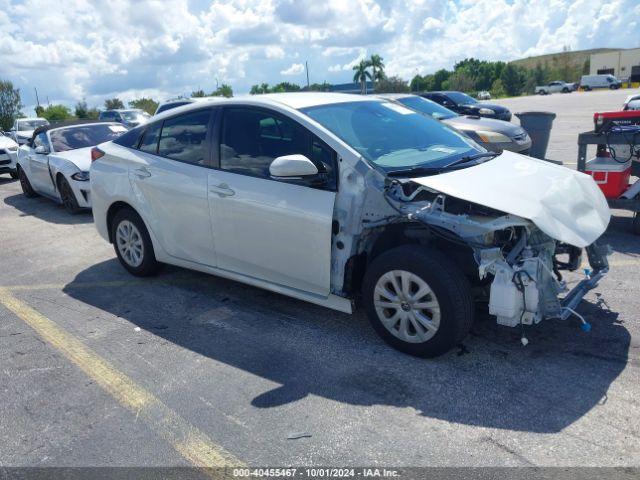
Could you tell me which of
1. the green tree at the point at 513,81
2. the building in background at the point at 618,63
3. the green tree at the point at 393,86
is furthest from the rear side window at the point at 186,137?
the building in background at the point at 618,63

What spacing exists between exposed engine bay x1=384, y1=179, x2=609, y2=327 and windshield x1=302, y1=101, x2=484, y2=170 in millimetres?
389

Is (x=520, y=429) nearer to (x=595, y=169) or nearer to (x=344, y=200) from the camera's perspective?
(x=344, y=200)

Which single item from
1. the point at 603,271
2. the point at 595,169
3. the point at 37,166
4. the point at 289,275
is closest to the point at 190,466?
the point at 289,275

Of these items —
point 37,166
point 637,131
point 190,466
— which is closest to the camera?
point 190,466

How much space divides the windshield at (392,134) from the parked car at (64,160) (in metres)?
5.88

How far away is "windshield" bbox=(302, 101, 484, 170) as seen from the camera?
4117mm

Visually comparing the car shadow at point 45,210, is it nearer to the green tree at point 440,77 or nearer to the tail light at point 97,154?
the tail light at point 97,154

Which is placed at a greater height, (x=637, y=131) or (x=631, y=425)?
(x=637, y=131)

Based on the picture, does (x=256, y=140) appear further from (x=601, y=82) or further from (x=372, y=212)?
(x=601, y=82)

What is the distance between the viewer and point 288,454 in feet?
9.59

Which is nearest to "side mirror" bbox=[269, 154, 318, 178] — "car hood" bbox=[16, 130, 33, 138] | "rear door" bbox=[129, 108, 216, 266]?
"rear door" bbox=[129, 108, 216, 266]

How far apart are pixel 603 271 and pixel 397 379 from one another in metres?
1.74

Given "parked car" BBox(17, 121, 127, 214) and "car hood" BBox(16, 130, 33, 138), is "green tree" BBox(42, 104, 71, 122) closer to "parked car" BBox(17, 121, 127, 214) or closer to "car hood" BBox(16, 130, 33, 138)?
"car hood" BBox(16, 130, 33, 138)

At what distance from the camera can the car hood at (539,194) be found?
3.43 m
